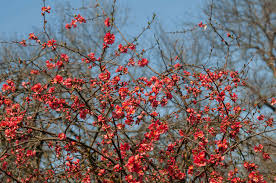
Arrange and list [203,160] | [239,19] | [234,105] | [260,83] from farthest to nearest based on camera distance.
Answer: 1. [239,19]
2. [260,83]
3. [234,105]
4. [203,160]

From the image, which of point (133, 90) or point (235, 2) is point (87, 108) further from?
point (235, 2)

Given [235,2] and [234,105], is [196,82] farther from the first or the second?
[235,2]


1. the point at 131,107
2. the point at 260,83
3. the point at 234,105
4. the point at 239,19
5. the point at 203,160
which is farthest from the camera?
the point at 239,19

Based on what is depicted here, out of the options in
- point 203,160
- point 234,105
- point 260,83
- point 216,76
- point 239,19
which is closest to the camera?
point 203,160

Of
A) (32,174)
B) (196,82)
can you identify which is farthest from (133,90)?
(32,174)

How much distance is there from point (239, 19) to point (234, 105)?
10123 millimetres

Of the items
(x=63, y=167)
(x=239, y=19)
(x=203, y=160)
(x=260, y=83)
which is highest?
(x=239, y=19)

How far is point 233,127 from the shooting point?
3.49 m

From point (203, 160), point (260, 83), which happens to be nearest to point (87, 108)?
point (203, 160)

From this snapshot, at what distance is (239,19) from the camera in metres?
12.9

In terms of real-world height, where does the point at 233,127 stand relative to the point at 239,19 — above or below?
below

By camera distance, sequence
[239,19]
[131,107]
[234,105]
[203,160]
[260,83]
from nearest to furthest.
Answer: [203,160], [131,107], [234,105], [260,83], [239,19]

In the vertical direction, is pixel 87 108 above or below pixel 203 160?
above

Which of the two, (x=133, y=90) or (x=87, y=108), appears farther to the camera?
(x=133, y=90)
